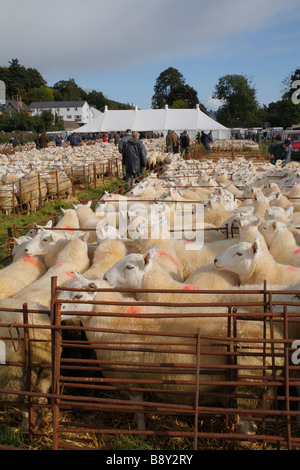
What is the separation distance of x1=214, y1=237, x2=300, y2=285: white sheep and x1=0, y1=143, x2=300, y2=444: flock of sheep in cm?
1

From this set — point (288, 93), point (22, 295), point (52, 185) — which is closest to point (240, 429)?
point (22, 295)

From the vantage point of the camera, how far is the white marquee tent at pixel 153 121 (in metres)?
34.1

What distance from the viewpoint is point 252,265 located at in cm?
452

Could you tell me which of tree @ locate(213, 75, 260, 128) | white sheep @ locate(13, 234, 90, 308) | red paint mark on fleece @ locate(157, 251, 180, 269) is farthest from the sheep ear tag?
tree @ locate(213, 75, 260, 128)

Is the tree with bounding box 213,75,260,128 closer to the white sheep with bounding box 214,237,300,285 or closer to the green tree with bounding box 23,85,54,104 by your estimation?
the green tree with bounding box 23,85,54,104

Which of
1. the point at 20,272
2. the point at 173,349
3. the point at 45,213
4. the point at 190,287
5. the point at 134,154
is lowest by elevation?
the point at 45,213

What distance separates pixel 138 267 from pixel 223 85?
317 ft

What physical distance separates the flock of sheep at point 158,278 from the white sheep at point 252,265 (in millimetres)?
11

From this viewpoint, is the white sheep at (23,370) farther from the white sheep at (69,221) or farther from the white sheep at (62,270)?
the white sheep at (69,221)

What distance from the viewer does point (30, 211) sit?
1375cm

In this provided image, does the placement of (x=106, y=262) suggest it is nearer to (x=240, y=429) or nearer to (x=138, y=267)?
(x=138, y=267)

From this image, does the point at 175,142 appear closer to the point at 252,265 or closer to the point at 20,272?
the point at 20,272

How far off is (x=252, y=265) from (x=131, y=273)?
1401 mm

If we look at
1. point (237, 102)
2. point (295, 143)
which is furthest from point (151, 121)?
point (237, 102)
